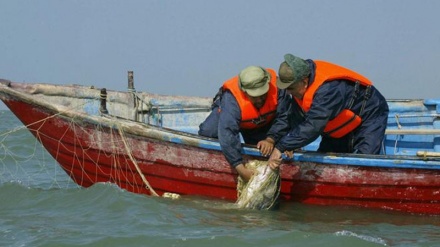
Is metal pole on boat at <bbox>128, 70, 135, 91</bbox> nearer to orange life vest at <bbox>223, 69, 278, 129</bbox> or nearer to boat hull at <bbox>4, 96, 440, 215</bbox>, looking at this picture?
boat hull at <bbox>4, 96, 440, 215</bbox>

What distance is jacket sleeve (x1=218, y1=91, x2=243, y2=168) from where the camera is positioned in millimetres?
7230

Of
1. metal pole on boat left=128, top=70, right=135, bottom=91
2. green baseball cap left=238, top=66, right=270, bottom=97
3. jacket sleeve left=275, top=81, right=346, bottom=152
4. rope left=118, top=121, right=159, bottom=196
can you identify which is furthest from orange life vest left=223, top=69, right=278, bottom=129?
metal pole on boat left=128, top=70, right=135, bottom=91

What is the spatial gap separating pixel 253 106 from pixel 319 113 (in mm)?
773

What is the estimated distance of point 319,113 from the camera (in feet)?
22.7

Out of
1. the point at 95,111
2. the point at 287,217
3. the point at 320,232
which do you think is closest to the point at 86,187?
the point at 95,111

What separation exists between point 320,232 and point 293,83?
1.42m

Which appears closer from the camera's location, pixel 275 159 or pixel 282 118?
pixel 275 159

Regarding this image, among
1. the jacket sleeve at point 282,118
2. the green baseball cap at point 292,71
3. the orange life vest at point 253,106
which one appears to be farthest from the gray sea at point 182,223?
the green baseball cap at point 292,71

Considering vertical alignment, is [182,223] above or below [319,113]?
below

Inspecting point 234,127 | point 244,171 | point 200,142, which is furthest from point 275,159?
point 200,142

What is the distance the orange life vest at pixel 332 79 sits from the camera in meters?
7.01

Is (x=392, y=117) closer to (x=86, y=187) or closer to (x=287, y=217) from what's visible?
(x=287, y=217)

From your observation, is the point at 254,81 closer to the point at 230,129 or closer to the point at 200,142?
the point at 230,129

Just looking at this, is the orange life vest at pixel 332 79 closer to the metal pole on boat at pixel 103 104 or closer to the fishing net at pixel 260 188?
the fishing net at pixel 260 188
